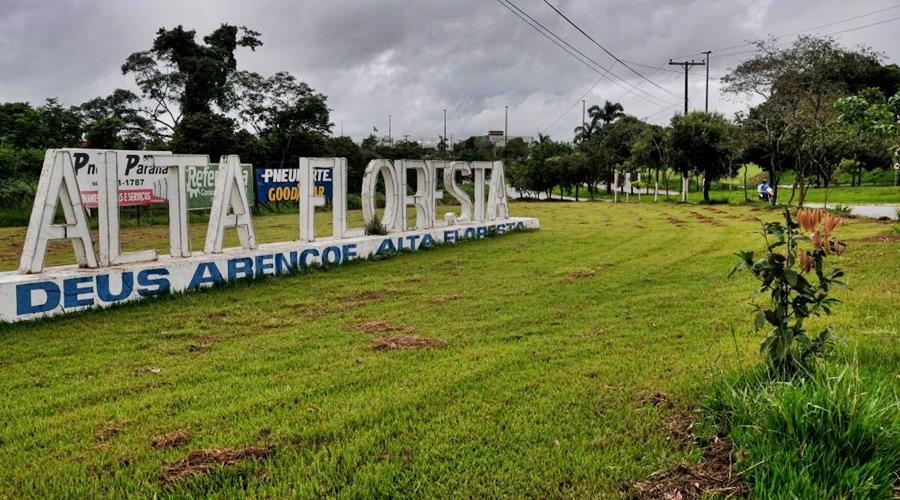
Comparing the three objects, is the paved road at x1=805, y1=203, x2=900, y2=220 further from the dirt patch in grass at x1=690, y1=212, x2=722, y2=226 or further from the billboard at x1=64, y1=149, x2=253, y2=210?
the billboard at x1=64, y1=149, x2=253, y2=210

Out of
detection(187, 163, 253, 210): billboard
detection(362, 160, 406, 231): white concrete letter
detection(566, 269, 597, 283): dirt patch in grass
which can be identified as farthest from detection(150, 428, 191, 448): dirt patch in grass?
detection(187, 163, 253, 210): billboard

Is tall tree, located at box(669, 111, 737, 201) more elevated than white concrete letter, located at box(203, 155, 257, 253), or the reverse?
tall tree, located at box(669, 111, 737, 201)

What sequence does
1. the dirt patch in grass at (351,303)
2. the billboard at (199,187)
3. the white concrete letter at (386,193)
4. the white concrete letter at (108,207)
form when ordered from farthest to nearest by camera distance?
the billboard at (199,187), the white concrete letter at (386,193), the white concrete letter at (108,207), the dirt patch in grass at (351,303)

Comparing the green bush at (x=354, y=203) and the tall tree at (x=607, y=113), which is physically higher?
the tall tree at (x=607, y=113)

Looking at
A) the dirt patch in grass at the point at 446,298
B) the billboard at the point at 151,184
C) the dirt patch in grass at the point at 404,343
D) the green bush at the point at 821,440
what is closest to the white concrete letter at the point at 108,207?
the dirt patch in grass at the point at 446,298

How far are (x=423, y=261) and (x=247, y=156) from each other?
25462 mm

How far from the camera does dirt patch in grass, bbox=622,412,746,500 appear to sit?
2951mm

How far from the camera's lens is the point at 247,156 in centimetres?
3531

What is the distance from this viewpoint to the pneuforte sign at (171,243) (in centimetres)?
759

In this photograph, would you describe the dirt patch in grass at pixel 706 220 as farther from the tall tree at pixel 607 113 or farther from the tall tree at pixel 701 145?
the tall tree at pixel 607 113

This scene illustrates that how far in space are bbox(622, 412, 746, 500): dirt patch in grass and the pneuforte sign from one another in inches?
277

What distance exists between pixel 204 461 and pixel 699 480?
249cm

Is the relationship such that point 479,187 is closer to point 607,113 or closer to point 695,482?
point 695,482

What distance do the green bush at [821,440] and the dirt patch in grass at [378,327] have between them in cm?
399
